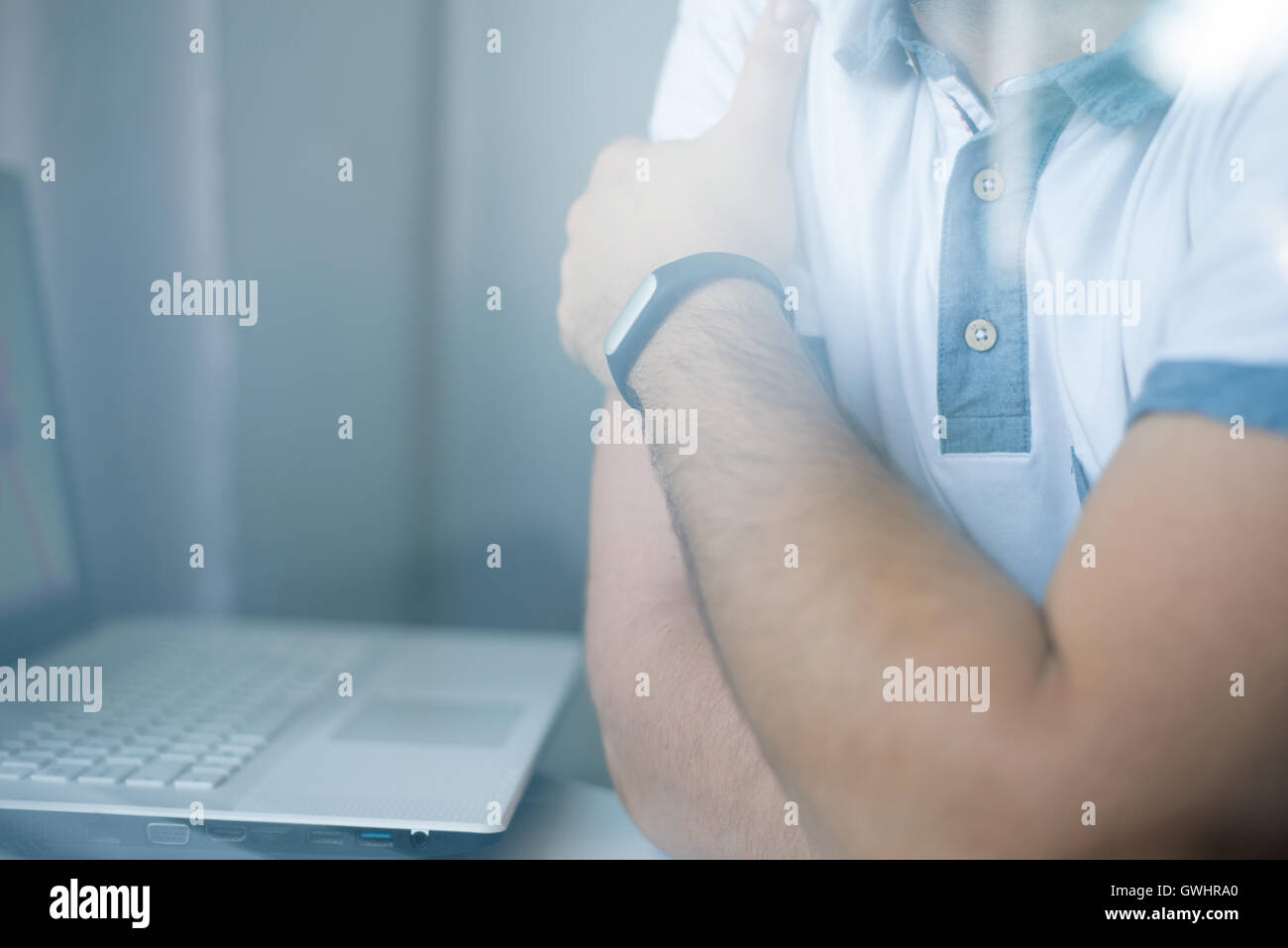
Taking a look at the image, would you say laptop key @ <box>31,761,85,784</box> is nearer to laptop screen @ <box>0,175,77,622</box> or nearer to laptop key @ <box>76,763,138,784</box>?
laptop key @ <box>76,763,138,784</box>

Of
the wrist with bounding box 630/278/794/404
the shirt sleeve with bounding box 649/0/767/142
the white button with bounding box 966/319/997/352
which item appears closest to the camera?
the wrist with bounding box 630/278/794/404

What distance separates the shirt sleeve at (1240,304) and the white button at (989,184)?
0.51 ft

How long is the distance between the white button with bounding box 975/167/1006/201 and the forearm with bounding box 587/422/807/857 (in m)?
0.28

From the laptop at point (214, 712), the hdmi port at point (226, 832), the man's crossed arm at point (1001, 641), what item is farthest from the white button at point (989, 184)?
the hdmi port at point (226, 832)

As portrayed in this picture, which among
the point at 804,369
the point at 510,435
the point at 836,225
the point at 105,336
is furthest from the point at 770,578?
the point at 105,336

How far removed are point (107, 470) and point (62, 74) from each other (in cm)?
32

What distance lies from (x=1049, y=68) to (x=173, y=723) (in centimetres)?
71

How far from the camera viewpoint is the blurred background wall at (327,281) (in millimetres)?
743

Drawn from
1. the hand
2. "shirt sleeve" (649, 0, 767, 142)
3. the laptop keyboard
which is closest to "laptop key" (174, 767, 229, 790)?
the laptop keyboard

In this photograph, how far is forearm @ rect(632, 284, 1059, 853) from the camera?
1.21ft

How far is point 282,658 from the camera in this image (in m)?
0.76
